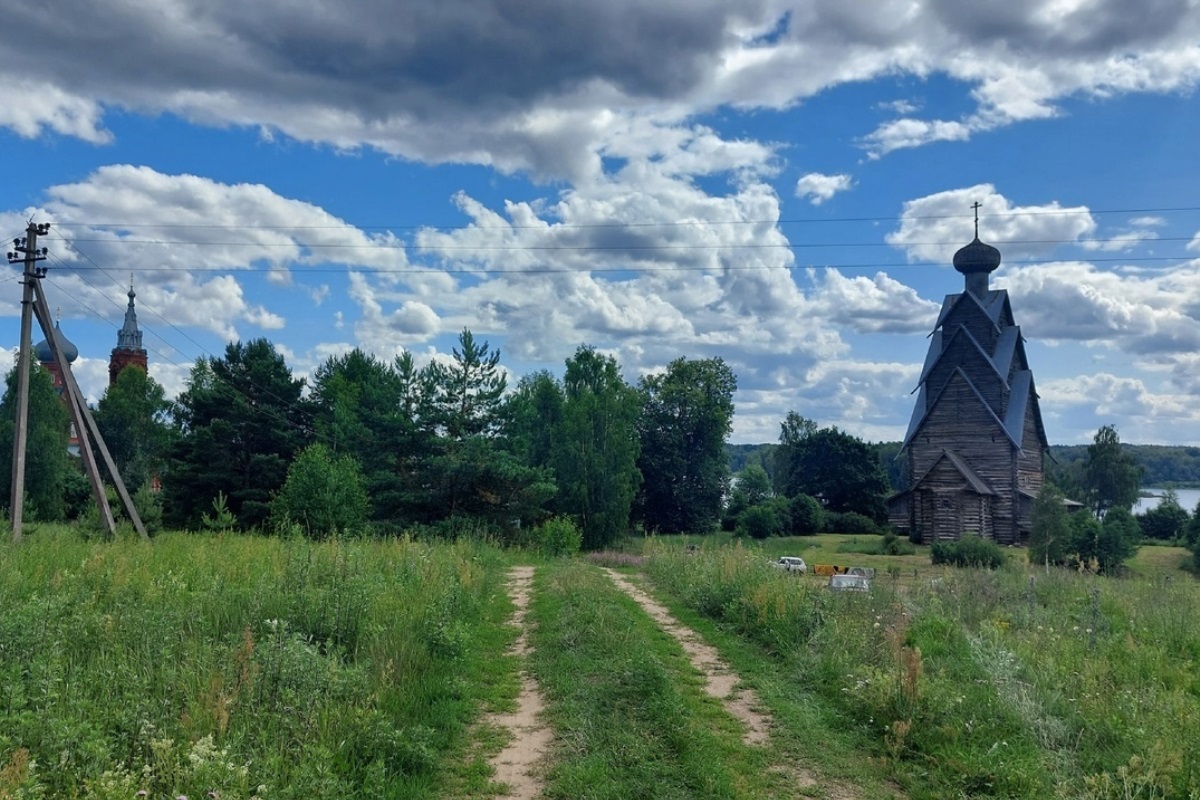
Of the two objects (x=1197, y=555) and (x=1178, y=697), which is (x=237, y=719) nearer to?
(x=1178, y=697)

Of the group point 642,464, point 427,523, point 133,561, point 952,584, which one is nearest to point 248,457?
point 427,523

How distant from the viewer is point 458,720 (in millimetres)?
6805

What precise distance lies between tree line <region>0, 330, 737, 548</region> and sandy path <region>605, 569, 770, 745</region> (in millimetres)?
12667

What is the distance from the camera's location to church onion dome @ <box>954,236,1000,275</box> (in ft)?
165

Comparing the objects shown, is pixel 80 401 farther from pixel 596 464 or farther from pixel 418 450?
pixel 596 464

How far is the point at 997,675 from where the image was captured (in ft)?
25.4

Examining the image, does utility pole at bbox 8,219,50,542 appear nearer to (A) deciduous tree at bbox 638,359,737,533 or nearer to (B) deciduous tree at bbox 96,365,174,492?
(A) deciduous tree at bbox 638,359,737,533

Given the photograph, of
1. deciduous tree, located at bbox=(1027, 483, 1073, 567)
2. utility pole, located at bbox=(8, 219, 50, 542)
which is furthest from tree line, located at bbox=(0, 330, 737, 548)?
deciduous tree, located at bbox=(1027, 483, 1073, 567)

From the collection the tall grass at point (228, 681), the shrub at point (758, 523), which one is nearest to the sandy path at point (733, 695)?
the tall grass at point (228, 681)

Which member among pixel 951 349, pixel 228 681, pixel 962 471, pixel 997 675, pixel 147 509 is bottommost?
pixel 997 675

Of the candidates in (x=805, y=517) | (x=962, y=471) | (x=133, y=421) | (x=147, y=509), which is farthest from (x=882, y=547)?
(x=133, y=421)

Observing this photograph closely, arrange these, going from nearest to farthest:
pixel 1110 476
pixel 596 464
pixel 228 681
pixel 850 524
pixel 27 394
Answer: pixel 228 681, pixel 27 394, pixel 596 464, pixel 850 524, pixel 1110 476

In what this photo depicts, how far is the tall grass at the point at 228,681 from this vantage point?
4.82m

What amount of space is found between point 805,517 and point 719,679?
48.1 meters
